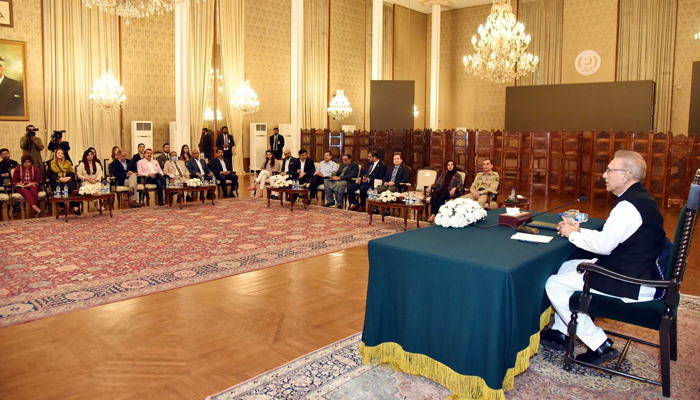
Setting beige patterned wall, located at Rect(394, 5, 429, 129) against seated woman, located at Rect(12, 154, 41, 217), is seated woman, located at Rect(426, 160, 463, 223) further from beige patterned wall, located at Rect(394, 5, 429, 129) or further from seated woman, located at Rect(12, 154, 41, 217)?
beige patterned wall, located at Rect(394, 5, 429, 129)

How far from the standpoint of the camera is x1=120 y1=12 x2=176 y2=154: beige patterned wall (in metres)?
14.3

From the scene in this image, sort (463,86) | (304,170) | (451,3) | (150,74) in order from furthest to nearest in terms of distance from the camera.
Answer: (463,86) < (451,3) < (150,74) < (304,170)

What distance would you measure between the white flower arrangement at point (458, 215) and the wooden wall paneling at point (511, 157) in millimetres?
9874

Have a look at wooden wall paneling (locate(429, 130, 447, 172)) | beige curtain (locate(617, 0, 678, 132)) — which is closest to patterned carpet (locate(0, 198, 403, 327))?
wooden wall paneling (locate(429, 130, 447, 172))

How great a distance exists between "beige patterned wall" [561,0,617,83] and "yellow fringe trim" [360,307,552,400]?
1619 centimetres

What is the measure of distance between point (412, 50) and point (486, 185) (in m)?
14.1

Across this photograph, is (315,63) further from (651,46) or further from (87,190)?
(87,190)

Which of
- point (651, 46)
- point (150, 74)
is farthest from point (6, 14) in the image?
point (651, 46)

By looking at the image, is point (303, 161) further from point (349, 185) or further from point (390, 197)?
point (390, 197)

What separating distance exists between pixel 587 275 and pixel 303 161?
8884mm

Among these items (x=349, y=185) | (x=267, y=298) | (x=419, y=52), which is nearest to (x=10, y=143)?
(x=349, y=185)

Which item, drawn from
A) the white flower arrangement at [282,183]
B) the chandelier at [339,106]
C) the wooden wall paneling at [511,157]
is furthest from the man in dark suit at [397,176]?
the chandelier at [339,106]

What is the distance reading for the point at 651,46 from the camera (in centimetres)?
1638

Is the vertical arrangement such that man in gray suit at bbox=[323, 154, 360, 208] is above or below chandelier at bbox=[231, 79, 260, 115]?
below
